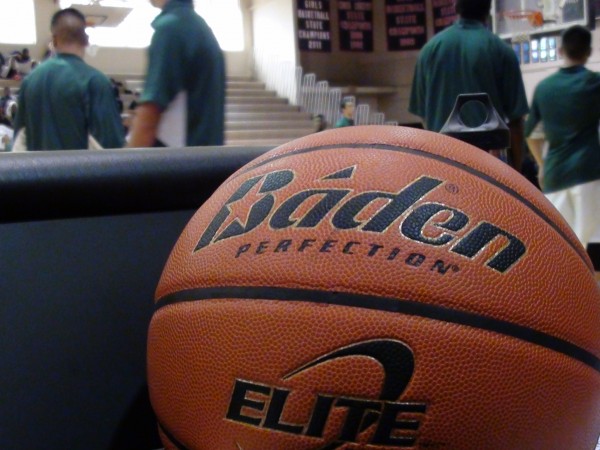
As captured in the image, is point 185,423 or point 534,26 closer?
point 185,423

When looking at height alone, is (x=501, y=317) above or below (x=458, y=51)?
below

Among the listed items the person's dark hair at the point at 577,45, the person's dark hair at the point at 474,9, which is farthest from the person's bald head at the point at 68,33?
the person's dark hair at the point at 577,45

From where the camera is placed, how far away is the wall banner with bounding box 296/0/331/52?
1105 centimetres

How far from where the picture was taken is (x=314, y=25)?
1123 cm

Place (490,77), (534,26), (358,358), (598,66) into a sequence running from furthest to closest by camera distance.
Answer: (534,26) < (598,66) < (490,77) < (358,358)

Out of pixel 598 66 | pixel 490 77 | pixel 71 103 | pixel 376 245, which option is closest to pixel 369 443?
pixel 376 245

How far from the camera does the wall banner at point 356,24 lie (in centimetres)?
1141

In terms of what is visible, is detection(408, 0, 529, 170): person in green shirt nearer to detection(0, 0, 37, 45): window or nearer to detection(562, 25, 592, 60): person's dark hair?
detection(562, 25, 592, 60): person's dark hair

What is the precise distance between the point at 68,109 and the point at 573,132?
6.18 feet

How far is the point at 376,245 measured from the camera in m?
0.76

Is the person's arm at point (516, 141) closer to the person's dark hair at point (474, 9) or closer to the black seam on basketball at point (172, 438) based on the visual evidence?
the person's dark hair at point (474, 9)

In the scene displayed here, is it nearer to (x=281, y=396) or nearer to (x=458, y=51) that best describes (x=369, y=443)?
(x=281, y=396)

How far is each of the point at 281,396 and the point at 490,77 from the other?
71.9 inches

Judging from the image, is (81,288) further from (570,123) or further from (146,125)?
(570,123)
